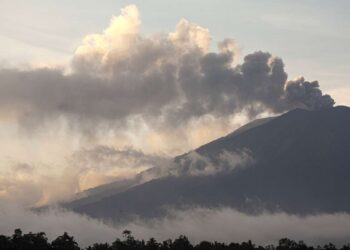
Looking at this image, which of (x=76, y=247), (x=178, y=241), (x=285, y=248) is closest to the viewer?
(x=76, y=247)

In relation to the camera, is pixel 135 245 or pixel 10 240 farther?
pixel 135 245

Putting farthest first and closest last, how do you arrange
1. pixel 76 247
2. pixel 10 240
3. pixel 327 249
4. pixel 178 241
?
pixel 327 249, pixel 178 241, pixel 76 247, pixel 10 240

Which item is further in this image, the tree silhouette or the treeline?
the tree silhouette

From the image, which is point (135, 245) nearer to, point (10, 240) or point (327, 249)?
point (10, 240)

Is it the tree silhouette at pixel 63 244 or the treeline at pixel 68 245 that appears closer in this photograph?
the treeline at pixel 68 245

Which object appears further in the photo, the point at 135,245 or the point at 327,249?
the point at 327,249

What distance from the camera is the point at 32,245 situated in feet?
449

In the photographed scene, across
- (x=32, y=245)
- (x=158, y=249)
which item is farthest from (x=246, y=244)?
(x=32, y=245)

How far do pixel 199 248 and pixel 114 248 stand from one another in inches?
735

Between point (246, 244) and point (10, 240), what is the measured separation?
54.2 meters

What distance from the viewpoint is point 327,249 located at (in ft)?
609

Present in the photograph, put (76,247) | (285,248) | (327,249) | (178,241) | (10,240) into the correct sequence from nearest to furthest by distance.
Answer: (10,240)
(76,247)
(178,241)
(285,248)
(327,249)

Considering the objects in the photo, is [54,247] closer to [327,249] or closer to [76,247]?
[76,247]

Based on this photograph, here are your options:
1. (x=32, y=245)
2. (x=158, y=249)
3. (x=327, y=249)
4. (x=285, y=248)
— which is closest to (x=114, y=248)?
(x=158, y=249)
